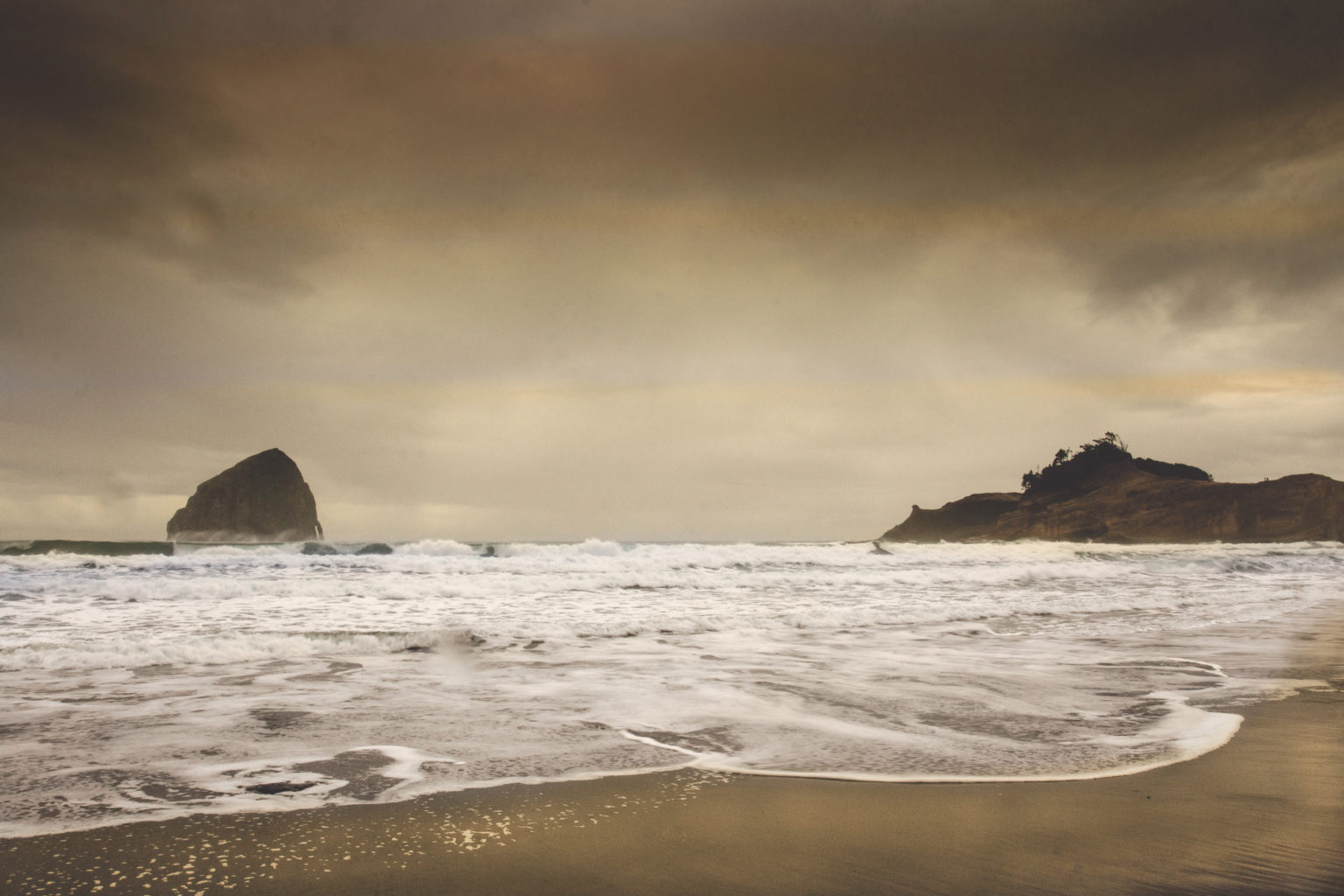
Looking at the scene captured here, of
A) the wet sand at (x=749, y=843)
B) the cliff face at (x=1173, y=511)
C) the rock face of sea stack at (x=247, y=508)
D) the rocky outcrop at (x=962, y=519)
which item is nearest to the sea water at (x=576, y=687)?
the wet sand at (x=749, y=843)

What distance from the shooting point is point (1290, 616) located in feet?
38.8

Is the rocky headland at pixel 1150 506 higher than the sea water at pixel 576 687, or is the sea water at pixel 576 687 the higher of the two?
the rocky headland at pixel 1150 506

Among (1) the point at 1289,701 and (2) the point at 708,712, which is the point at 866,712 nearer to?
(2) the point at 708,712

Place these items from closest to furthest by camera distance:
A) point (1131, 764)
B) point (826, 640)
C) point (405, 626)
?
point (1131, 764)
point (826, 640)
point (405, 626)

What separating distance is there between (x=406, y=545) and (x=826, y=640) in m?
35.0

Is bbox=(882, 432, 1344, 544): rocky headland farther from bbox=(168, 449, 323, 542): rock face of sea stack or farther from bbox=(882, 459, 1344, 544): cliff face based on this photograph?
bbox=(168, 449, 323, 542): rock face of sea stack

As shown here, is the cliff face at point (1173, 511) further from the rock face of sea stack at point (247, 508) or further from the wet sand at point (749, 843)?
the rock face of sea stack at point (247, 508)

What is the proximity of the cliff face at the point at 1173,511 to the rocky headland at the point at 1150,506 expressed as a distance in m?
0.06

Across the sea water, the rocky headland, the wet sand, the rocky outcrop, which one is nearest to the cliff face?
the rocky headland

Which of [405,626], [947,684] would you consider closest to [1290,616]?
[947,684]

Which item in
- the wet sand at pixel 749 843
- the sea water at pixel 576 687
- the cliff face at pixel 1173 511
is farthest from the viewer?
the cliff face at pixel 1173 511

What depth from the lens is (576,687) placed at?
230 inches

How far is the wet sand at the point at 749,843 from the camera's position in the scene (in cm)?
232

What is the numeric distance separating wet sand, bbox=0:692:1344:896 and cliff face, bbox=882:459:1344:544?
208 ft
